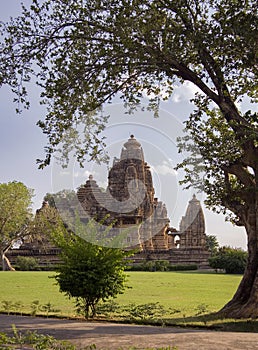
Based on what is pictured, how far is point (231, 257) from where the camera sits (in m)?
37.8

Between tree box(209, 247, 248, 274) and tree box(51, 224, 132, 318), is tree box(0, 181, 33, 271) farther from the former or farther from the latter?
tree box(51, 224, 132, 318)

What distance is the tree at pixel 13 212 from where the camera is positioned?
A: 43.1 metres

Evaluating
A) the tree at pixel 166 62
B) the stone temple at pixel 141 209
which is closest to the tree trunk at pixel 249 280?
the tree at pixel 166 62

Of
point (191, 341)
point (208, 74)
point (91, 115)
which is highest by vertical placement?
point (208, 74)

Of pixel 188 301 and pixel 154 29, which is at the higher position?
pixel 154 29

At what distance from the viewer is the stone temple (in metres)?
48.1

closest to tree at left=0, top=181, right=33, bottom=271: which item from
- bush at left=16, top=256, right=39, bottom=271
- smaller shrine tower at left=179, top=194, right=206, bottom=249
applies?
bush at left=16, top=256, right=39, bottom=271

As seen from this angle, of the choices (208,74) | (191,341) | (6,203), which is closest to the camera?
(191,341)

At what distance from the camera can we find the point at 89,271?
396 inches

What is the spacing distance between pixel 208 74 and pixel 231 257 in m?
28.8

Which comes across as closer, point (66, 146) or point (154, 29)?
point (154, 29)

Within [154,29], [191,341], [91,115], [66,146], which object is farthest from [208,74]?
[191,341]

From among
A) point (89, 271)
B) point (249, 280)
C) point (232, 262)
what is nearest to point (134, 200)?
point (232, 262)

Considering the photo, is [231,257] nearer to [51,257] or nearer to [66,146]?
[51,257]
